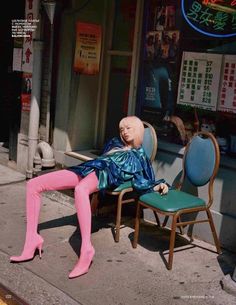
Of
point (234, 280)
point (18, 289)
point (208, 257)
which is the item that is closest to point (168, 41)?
point (208, 257)

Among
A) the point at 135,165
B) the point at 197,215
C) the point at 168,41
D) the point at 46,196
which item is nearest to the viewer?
the point at 135,165

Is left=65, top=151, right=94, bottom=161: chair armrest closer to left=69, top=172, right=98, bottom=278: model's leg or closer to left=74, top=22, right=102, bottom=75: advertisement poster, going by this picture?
left=74, top=22, right=102, bottom=75: advertisement poster

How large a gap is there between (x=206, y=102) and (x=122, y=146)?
3.28 feet

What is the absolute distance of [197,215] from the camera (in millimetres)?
4859

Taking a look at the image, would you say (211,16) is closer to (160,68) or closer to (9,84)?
(160,68)

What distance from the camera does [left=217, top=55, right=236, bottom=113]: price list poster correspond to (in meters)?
4.68

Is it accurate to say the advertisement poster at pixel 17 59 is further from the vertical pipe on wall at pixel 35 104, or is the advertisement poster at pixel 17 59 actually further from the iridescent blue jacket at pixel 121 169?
the iridescent blue jacket at pixel 121 169

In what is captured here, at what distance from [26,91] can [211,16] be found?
292cm

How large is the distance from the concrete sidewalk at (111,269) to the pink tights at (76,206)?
103 millimetres

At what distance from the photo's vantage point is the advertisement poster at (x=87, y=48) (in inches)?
243

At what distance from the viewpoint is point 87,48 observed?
6.19 meters

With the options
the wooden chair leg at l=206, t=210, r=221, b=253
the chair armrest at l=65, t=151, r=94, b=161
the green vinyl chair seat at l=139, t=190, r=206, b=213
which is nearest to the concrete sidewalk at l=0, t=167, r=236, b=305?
the wooden chair leg at l=206, t=210, r=221, b=253

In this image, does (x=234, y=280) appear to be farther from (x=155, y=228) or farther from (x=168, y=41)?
(x=168, y=41)

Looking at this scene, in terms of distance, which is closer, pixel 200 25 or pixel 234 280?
pixel 234 280
